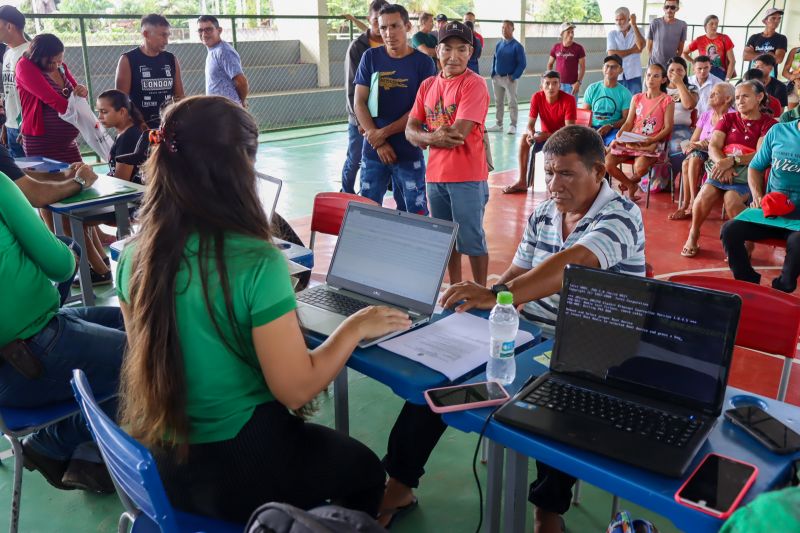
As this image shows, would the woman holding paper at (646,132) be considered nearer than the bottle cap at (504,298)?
No

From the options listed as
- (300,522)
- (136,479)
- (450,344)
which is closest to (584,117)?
(450,344)

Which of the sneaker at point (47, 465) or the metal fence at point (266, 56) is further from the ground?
the metal fence at point (266, 56)

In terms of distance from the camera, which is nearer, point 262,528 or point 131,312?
point 262,528

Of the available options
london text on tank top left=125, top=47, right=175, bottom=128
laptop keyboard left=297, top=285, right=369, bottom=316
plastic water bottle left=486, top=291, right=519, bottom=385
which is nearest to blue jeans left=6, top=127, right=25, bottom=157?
london text on tank top left=125, top=47, right=175, bottom=128

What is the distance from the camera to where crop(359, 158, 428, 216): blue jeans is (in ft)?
13.7

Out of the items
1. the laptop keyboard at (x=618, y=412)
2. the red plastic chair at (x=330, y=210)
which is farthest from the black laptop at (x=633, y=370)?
the red plastic chair at (x=330, y=210)

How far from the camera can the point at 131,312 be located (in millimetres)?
1575

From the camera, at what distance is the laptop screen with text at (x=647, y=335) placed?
1440 millimetres

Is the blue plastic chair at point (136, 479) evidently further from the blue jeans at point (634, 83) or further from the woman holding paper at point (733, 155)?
the blue jeans at point (634, 83)

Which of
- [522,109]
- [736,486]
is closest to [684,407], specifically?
[736,486]

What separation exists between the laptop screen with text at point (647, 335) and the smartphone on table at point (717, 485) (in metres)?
0.19

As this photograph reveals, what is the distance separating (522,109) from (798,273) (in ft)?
32.3

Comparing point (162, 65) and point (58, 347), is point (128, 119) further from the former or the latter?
point (58, 347)

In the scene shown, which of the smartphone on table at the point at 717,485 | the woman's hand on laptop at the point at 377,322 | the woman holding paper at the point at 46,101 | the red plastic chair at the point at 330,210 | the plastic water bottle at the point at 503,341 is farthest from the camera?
the woman holding paper at the point at 46,101
